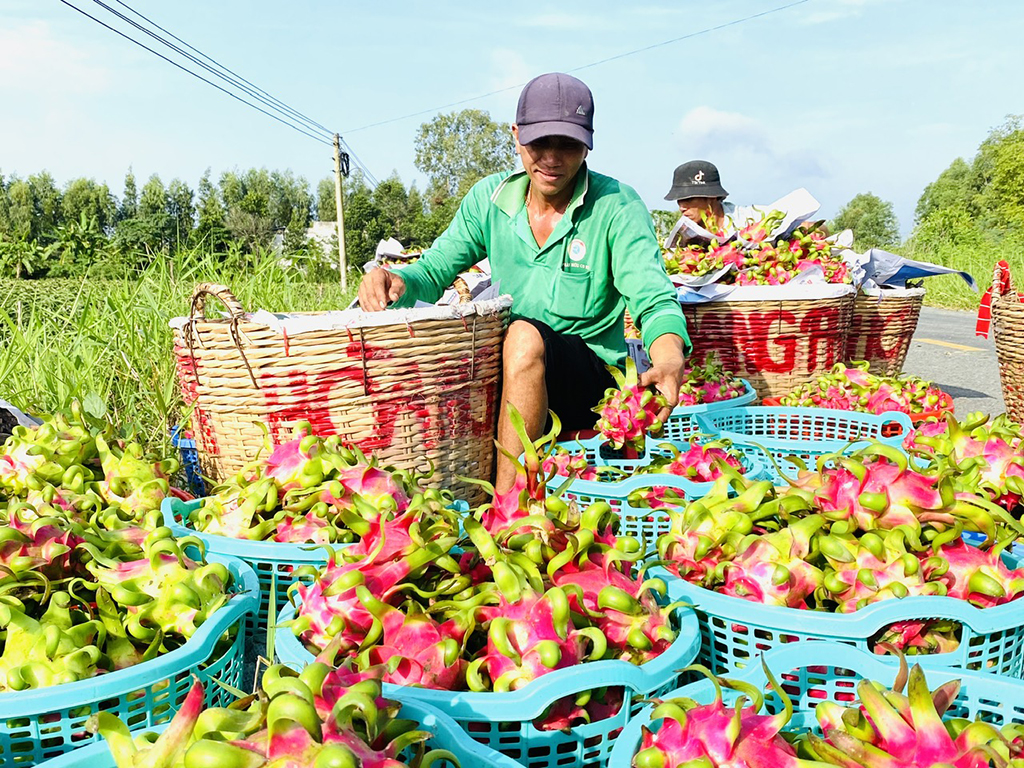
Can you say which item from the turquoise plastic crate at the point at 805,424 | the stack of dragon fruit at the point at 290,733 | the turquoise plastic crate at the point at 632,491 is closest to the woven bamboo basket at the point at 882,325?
the turquoise plastic crate at the point at 805,424

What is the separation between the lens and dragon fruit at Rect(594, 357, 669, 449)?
2357 mm

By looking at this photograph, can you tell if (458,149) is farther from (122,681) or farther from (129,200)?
(122,681)

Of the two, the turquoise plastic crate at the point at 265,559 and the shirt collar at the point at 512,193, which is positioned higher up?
the shirt collar at the point at 512,193

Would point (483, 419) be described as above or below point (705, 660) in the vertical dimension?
→ above

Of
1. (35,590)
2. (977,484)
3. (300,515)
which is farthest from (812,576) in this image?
(35,590)

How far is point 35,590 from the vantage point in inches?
53.1

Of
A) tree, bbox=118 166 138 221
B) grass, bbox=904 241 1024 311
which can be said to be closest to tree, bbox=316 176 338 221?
tree, bbox=118 166 138 221

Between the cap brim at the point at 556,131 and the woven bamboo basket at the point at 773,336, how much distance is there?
1201mm

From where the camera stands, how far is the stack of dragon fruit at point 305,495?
4.71 ft

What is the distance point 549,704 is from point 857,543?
627 mm

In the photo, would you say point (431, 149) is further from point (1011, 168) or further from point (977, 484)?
point (977, 484)

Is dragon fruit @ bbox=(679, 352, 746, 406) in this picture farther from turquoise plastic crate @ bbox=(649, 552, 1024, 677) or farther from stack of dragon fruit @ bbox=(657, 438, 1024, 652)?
→ turquoise plastic crate @ bbox=(649, 552, 1024, 677)

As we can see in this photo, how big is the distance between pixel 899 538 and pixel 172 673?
1102mm

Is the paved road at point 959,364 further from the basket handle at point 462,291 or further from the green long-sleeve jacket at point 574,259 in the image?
the basket handle at point 462,291
